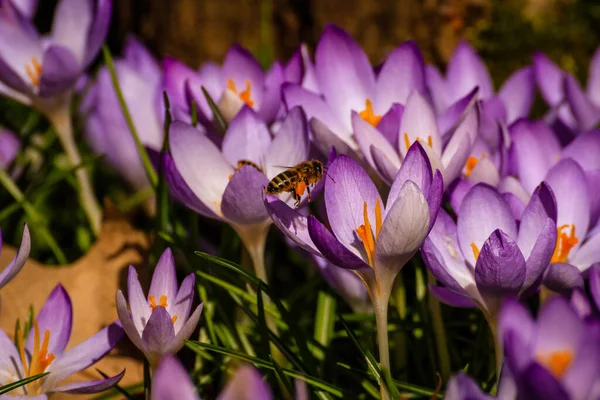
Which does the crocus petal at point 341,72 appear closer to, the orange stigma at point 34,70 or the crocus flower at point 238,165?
the crocus flower at point 238,165

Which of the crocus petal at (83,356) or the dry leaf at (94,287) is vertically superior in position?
the crocus petal at (83,356)

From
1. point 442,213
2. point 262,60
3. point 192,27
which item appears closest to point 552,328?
point 442,213

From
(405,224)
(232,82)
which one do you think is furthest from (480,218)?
(232,82)

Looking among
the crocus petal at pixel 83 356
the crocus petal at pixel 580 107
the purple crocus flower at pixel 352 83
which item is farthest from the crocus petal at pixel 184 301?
the crocus petal at pixel 580 107

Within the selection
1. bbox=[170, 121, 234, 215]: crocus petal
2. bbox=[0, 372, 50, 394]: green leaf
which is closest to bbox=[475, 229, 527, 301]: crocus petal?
Answer: bbox=[170, 121, 234, 215]: crocus petal

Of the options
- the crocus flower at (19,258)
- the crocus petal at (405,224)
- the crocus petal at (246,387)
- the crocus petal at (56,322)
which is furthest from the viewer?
the crocus petal at (56,322)

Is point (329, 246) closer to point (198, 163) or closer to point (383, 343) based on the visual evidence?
point (383, 343)

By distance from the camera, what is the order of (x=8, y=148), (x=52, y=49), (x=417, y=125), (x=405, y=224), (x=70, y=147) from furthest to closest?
(x=8, y=148)
(x=70, y=147)
(x=52, y=49)
(x=417, y=125)
(x=405, y=224)
